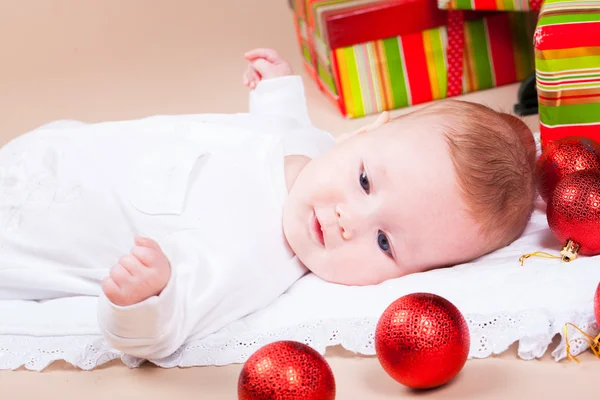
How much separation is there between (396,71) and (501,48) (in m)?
0.33

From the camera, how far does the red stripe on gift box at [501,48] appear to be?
8.61ft

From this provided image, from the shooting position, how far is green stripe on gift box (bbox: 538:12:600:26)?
172 cm

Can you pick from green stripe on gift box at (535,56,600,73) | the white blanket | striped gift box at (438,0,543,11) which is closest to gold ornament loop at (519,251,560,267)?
the white blanket

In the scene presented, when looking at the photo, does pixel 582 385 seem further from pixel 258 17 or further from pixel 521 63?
pixel 258 17

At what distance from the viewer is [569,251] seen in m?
1.44

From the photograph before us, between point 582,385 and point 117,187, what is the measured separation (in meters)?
0.85

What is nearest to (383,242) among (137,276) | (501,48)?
(137,276)

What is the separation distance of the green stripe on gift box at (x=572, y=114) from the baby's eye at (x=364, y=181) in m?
0.52

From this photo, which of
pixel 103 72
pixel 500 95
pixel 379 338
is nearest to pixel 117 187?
pixel 379 338

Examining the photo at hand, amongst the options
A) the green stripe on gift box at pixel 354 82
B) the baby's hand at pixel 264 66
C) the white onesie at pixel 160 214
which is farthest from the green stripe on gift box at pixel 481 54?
the white onesie at pixel 160 214

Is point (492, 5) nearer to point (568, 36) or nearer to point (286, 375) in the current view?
point (568, 36)

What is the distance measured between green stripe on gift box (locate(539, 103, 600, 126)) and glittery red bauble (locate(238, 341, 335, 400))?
91 cm

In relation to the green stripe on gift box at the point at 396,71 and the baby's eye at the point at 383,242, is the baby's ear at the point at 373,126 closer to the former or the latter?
the baby's eye at the point at 383,242

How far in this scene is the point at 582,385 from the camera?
121 cm
